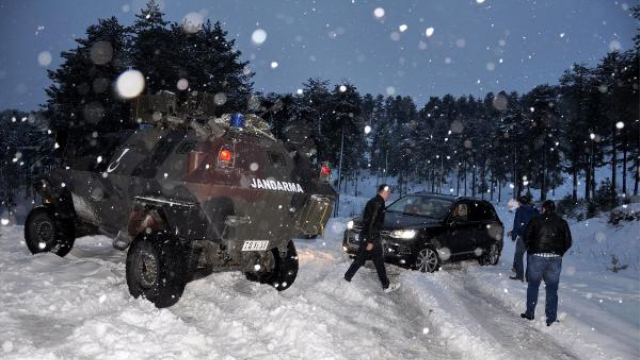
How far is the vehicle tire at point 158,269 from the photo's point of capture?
5582 millimetres

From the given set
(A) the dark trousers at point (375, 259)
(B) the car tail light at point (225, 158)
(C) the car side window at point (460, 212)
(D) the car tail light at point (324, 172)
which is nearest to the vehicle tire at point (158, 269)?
(B) the car tail light at point (225, 158)

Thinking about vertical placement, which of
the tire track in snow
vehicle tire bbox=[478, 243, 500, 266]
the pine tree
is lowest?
the tire track in snow

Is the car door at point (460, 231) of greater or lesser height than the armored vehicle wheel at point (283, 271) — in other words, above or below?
above

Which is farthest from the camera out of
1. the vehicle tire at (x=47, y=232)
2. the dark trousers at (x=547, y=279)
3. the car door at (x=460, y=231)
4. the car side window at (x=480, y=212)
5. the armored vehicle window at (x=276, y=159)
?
the car side window at (x=480, y=212)

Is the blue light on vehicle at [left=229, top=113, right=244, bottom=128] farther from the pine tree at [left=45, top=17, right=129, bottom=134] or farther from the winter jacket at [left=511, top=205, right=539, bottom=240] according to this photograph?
the pine tree at [left=45, top=17, right=129, bottom=134]

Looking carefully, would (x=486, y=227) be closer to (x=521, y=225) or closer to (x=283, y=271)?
(x=521, y=225)

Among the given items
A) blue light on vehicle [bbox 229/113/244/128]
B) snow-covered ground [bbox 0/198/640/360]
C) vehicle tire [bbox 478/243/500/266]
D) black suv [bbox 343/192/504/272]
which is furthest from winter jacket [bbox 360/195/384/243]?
vehicle tire [bbox 478/243/500/266]

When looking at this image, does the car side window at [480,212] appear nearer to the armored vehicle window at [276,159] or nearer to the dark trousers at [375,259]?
the dark trousers at [375,259]

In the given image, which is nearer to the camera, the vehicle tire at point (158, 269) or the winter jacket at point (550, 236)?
the vehicle tire at point (158, 269)

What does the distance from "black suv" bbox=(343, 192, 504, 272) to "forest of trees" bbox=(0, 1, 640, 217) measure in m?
3.54

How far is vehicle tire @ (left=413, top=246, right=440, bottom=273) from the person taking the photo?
32.4 ft

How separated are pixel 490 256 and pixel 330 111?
3127 centimetres

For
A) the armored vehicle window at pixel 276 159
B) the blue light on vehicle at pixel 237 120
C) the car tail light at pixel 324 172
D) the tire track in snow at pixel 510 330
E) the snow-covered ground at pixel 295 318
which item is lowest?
the tire track in snow at pixel 510 330

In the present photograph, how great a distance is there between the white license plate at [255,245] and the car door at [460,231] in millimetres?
5177
